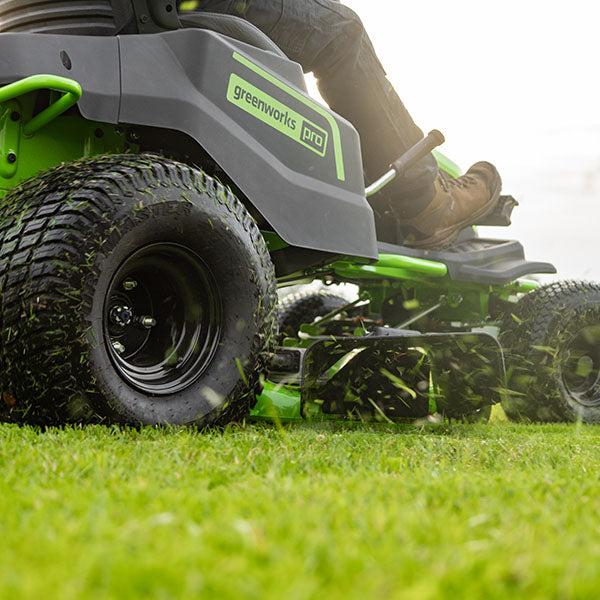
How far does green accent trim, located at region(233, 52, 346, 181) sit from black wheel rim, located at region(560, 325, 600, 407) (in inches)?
76.8

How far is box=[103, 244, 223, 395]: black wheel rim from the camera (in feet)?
7.11

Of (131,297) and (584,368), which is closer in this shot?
(131,297)

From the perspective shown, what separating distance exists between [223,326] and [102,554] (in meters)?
1.47

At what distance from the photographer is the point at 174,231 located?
2.09m

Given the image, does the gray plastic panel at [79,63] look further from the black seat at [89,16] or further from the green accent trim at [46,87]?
the black seat at [89,16]

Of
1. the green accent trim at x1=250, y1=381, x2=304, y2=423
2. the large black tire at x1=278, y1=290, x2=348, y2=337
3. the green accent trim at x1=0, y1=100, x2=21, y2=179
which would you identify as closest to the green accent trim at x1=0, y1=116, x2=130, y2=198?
the green accent trim at x1=0, y1=100, x2=21, y2=179

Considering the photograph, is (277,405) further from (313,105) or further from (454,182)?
(454,182)

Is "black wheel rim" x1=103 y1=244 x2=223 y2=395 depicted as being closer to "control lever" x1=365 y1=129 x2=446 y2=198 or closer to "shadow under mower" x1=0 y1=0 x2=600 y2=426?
"shadow under mower" x1=0 y1=0 x2=600 y2=426

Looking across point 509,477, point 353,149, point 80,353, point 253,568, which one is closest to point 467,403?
point 353,149

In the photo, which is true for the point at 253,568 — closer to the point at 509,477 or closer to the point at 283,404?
the point at 509,477

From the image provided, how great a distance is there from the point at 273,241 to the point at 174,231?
75 centimetres

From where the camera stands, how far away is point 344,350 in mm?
2699

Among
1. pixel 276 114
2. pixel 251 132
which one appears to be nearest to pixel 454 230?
pixel 276 114

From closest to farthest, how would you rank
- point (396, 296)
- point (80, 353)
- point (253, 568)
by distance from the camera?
point (253, 568) < point (80, 353) < point (396, 296)
